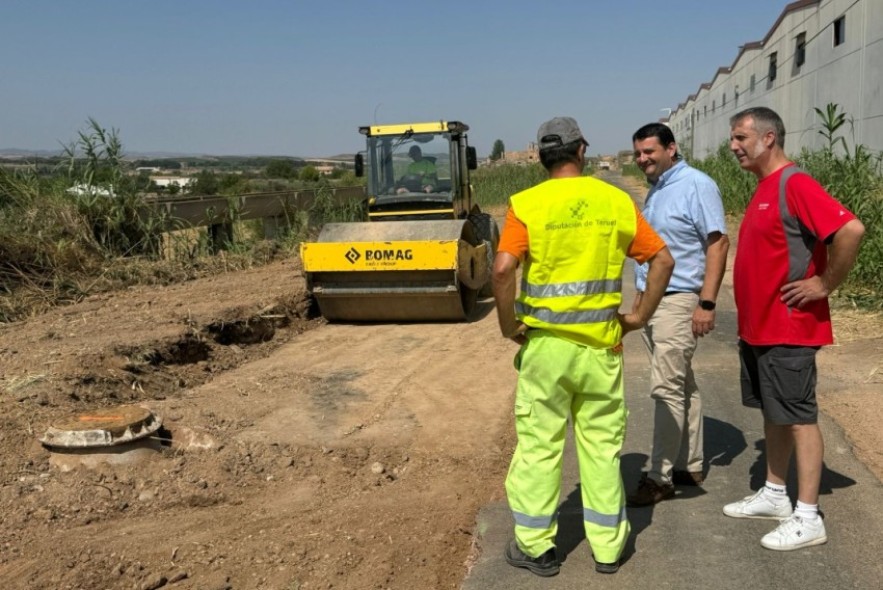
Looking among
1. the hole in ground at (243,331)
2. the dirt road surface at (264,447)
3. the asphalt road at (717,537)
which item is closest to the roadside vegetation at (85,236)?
the dirt road surface at (264,447)

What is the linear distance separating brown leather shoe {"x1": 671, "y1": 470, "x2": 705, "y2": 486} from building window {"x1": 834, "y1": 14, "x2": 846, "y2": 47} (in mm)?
18190

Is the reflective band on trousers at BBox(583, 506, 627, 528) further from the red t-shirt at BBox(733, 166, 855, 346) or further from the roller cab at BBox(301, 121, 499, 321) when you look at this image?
the roller cab at BBox(301, 121, 499, 321)

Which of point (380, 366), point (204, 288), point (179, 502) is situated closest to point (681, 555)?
point (179, 502)

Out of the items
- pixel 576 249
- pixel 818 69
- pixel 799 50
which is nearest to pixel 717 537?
pixel 576 249

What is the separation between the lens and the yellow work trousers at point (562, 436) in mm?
3564

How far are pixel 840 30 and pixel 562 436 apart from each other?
65.7 ft

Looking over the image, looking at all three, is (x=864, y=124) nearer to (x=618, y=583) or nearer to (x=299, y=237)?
(x=299, y=237)

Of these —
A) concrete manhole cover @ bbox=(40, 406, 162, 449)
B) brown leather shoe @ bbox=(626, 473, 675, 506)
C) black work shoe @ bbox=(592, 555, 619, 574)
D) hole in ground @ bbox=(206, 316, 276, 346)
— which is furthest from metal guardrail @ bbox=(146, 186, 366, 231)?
black work shoe @ bbox=(592, 555, 619, 574)

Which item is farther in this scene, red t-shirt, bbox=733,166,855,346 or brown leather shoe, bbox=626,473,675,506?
brown leather shoe, bbox=626,473,675,506

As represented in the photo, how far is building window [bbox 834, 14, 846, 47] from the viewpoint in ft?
65.3

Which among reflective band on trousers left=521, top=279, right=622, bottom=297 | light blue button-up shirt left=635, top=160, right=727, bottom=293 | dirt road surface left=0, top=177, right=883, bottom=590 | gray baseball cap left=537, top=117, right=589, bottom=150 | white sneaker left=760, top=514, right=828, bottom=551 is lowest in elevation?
dirt road surface left=0, top=177, right=883, bottom=590

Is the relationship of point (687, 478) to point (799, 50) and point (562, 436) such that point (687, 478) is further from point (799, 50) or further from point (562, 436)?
point (799, 50)

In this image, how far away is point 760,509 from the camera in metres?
4.19

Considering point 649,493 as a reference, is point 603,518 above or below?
above
